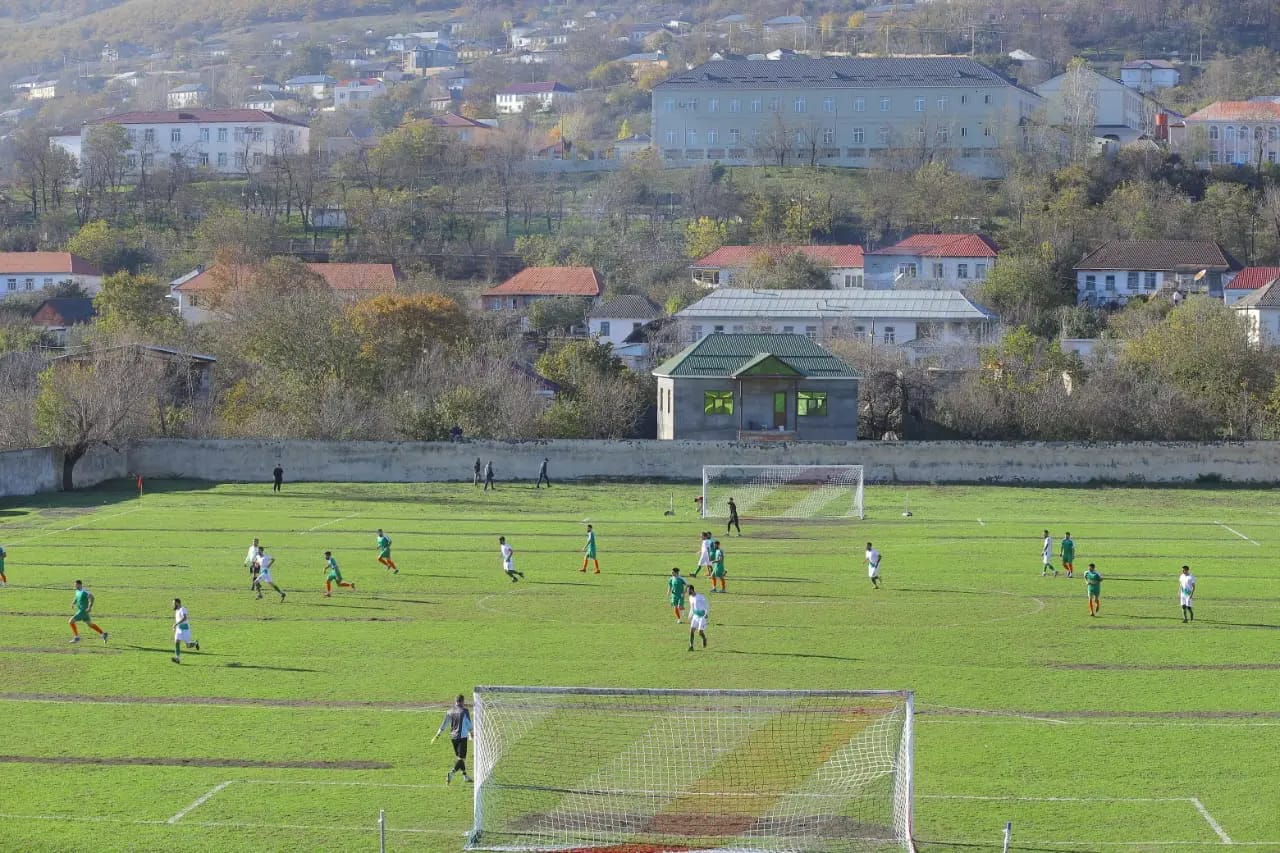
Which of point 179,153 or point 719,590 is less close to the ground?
point 179,153

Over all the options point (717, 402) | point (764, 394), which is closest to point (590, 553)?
point (764, 394)

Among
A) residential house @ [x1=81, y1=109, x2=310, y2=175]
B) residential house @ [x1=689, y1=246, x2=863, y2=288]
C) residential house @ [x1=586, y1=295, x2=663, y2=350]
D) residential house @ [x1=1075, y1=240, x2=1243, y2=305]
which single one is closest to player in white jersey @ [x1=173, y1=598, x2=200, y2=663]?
residential house @ [x1=586, y1=295, x2=663, y2=350]

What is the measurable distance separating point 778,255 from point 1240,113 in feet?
222

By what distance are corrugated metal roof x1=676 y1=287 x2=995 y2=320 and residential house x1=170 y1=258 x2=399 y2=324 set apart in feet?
64.3

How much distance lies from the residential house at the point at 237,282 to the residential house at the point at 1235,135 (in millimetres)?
78718

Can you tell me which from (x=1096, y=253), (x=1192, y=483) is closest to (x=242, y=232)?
(x=1096, y=253)

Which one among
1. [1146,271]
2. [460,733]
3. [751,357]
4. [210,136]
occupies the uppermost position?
[210,136]

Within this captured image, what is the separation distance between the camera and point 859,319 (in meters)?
99.1

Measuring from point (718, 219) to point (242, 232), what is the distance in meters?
37.7

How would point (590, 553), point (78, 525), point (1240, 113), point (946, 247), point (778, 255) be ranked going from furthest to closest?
point (1240, 113), point (946, 247), point (778, 255), point (78, 525), point (590, 553)

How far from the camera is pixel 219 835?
22.5 metres

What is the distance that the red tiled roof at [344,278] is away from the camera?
11031cm

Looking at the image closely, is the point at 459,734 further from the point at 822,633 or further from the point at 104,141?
the point at 104,141

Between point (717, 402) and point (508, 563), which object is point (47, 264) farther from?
point (508, 563)
